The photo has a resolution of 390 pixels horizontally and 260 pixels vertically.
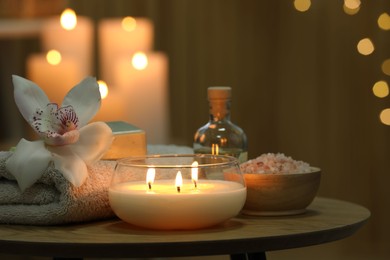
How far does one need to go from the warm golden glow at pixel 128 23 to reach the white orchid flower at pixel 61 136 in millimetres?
1592

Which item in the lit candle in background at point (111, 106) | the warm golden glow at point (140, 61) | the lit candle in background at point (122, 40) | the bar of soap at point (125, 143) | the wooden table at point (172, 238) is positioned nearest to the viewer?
the wooden table at point (172, 238)

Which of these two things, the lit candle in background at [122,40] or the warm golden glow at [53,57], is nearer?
the warm golden glow at [53,57]

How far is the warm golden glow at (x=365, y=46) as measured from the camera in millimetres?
2480

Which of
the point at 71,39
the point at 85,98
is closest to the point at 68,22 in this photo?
the point at 71,39

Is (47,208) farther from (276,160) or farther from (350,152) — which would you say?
(350,152)

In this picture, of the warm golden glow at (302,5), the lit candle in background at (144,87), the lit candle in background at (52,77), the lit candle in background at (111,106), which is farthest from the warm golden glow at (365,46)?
the lit candle in background at (52,77)

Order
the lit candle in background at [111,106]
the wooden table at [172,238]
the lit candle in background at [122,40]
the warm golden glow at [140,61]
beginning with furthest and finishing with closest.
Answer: the lit candle in background at [122,40], the warm golden glow at [140,61], the lit candle in background at [111,106], the wooden table at [172,238]

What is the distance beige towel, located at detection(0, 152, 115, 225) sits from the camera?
934mm

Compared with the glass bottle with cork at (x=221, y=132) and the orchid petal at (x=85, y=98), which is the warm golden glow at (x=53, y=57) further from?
the orchid petal at (x=85, y=98)

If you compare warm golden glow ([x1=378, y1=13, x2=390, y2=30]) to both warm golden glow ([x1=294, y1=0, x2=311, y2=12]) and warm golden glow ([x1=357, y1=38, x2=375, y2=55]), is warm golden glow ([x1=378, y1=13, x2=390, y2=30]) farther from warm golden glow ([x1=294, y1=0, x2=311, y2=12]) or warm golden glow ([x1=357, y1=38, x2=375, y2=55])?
warm golden glow ([x1=294, y1=0, x2=311, y2=12])

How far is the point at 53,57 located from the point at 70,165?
1575 mm

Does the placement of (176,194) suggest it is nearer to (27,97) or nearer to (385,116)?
(27,97)

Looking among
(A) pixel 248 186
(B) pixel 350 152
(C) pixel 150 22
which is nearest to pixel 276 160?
(A) pixel 248 186

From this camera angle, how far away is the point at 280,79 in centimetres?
A: 264
